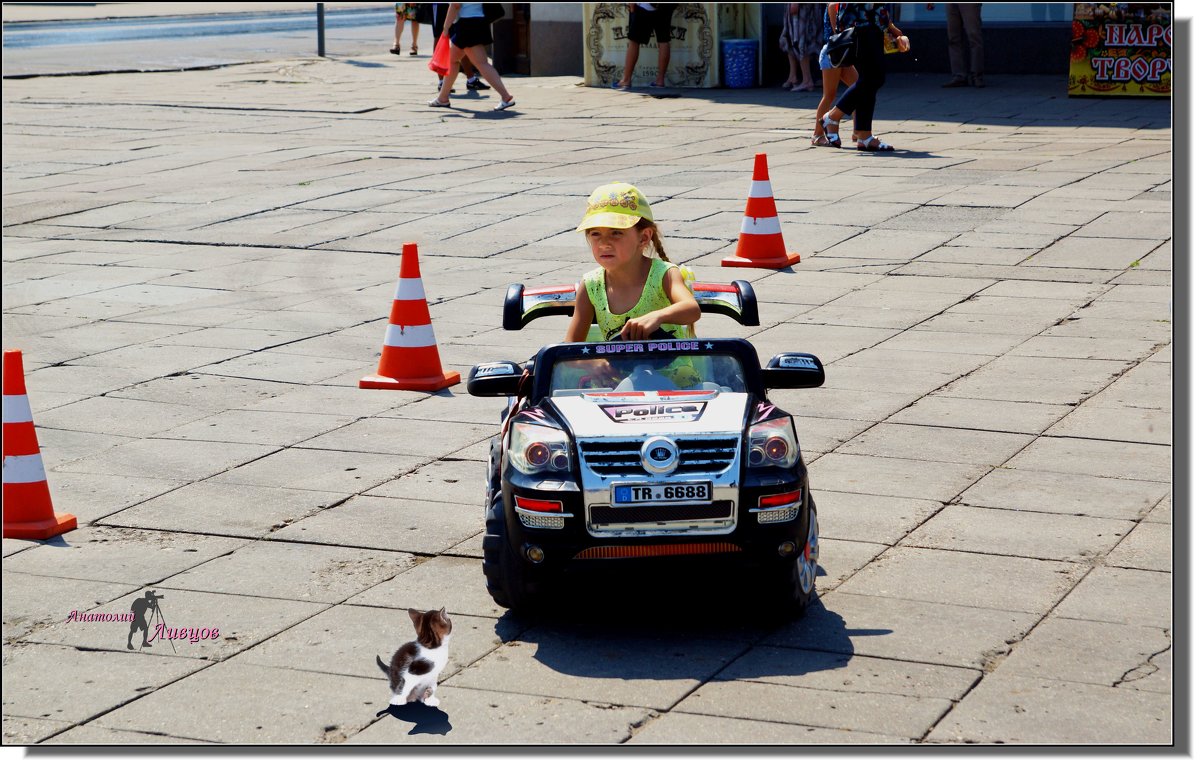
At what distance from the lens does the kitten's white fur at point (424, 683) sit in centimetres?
465

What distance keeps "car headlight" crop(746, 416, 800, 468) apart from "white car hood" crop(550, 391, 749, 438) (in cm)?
7

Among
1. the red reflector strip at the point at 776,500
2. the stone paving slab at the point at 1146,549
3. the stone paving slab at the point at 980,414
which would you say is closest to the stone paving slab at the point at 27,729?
→ the red reflector strip at the point at 776,500

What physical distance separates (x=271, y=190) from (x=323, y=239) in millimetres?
2443

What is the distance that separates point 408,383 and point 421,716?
406 centimetres

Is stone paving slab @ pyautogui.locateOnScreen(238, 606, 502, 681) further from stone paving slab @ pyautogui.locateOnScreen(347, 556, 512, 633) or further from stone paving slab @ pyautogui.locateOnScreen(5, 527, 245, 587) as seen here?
stone paving slab @ pyautogui.locateOnScreen(5, 527, 245, 587)

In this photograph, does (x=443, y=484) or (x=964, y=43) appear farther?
(x=964, y=43)

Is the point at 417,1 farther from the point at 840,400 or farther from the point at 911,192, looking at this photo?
the point at 840,400

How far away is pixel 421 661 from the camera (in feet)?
15.5

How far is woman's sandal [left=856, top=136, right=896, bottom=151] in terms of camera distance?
16.2 metres

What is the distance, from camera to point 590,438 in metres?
4.97

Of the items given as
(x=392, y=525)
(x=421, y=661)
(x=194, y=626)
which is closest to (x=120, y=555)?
(x=194, y=626)

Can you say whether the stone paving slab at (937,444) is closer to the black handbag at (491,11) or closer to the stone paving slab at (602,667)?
the stone paving slab at (602,667)

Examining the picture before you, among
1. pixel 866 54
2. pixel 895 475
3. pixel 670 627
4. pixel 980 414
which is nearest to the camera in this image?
pixel 670 627

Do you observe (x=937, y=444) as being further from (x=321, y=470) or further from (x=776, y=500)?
(x=321, y=470)
